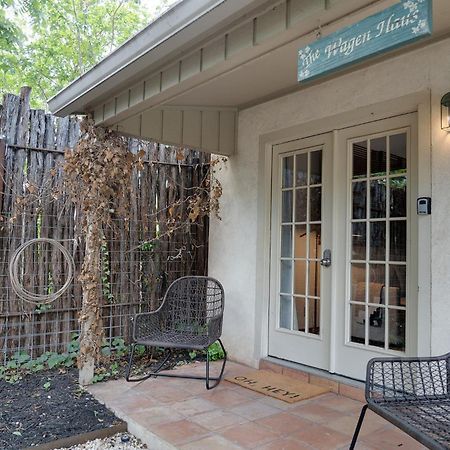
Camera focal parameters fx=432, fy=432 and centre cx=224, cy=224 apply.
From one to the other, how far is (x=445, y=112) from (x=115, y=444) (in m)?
2.77

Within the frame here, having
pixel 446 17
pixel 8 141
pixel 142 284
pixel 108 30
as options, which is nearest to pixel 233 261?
pixel 142 284

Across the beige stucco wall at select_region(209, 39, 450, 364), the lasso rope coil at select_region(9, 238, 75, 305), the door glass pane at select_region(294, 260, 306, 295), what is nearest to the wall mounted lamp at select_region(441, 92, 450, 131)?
the beige stucco wall at select_region(209, 39, 450, 364)

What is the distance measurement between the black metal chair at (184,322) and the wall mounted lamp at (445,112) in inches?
80.9

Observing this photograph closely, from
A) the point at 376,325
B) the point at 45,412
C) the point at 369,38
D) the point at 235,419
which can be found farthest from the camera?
the point at 376,325

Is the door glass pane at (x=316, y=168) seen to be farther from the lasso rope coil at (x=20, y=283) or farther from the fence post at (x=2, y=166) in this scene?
the fence post at (x=2, y=166)

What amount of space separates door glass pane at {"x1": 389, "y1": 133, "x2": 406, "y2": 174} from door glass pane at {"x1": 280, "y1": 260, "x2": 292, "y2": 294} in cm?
119

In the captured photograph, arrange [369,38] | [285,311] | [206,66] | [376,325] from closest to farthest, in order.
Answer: [369,38] → [206,66] → [376,325] → [285,311]

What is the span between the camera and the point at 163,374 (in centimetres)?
351

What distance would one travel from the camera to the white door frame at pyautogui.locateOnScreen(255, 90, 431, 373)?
269 cm

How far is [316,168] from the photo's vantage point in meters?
3.51

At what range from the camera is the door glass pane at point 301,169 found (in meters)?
3.59

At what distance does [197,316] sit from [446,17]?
290cm

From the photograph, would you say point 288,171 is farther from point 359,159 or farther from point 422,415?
point 422,415

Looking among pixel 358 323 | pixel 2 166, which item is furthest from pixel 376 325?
pixel 2 166
